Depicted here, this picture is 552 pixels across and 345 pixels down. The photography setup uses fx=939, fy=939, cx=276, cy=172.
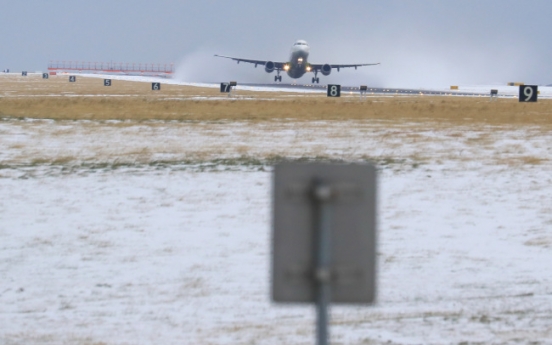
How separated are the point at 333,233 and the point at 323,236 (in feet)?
0.35

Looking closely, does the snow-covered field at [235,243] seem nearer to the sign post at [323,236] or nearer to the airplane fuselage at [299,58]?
the sign post at [323,236]

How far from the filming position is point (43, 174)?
2206cm

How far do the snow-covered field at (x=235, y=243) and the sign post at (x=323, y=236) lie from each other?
4531 millimetres

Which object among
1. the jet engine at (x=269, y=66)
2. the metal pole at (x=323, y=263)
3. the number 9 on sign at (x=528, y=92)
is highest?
the jet engine at (x=269, y=66)

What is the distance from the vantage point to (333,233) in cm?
482

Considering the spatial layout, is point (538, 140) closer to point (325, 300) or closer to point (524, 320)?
point (524, 320)

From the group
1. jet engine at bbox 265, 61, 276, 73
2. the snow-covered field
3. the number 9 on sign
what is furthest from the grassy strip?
jet engine at bbox 265, 61, 276, 73

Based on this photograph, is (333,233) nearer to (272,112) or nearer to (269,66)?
(272,112)

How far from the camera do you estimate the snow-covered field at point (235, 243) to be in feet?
32.9

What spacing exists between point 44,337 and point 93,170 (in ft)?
43.0

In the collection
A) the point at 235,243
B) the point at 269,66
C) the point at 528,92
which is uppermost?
the point at 269,66

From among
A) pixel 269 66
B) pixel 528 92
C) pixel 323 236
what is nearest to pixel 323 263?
pixel 323 236

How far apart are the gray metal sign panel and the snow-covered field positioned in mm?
4525

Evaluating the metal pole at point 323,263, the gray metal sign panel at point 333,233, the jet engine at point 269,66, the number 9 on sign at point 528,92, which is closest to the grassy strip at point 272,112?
the number 9 on sign at point 528,92
